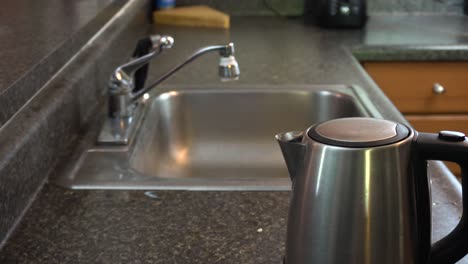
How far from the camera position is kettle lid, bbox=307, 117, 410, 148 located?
570mm

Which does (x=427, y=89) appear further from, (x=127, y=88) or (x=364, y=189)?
(x=364, y=189)

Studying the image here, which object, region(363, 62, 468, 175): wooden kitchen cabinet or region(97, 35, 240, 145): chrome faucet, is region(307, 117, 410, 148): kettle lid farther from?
region(363, 62, 468, 175): wooden kitchen cabinet

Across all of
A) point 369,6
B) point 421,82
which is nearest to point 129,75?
point 421,82

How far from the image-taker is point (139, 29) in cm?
201

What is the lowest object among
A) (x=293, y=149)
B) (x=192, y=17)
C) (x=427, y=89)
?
(x=427, y=89)

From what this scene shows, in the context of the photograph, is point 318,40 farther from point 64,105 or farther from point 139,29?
point 64,105

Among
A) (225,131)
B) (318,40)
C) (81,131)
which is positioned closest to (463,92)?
(318,40)

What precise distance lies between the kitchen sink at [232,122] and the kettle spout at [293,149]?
684 millimetres

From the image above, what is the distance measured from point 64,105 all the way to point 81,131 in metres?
0.11

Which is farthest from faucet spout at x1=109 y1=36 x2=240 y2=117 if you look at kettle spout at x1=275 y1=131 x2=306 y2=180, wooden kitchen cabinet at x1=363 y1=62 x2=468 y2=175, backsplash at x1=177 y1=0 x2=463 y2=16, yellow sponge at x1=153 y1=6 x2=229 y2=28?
backsplash at x1=177 y1=0 x2=463 y2=16

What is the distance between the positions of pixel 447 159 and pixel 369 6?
194 centimetres

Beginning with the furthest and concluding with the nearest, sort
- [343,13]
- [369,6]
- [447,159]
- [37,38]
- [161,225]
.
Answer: [369,6] → [343,13] → [37,38] → [161,225] → [447,159]

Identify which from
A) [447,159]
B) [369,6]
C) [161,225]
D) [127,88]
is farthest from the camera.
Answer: [369,6]

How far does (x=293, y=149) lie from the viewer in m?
0.61
